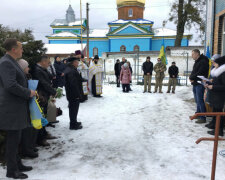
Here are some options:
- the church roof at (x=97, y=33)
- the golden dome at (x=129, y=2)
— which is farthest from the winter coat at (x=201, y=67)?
the church roof at (x=97, y=33)

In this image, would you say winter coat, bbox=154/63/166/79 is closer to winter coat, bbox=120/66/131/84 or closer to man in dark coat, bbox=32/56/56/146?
winter coat, bbox=120/66/131/84

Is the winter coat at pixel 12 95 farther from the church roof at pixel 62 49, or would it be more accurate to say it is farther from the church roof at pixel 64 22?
the church roof at pixel 64 22

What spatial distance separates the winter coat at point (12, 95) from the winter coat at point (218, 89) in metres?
3.57

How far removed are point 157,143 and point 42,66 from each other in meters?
2.74

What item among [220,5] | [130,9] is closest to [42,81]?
[220,5]

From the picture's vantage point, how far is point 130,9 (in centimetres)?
3962

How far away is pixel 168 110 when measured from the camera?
7.30 m

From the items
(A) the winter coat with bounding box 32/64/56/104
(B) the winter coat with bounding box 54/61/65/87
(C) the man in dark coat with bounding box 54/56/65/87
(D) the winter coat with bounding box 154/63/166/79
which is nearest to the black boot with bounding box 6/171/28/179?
(A) the winter coat with bounding box 32/64/56/104

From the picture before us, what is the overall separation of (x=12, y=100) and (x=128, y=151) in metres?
2.21

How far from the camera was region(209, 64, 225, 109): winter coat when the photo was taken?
429 centimetres

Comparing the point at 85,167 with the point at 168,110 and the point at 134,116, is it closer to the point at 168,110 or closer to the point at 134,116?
the point at 134,116

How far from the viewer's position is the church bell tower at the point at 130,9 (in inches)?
1520

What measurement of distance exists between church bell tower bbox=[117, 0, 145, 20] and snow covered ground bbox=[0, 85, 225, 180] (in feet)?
118

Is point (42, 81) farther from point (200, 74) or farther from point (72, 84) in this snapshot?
point (200, 74)
